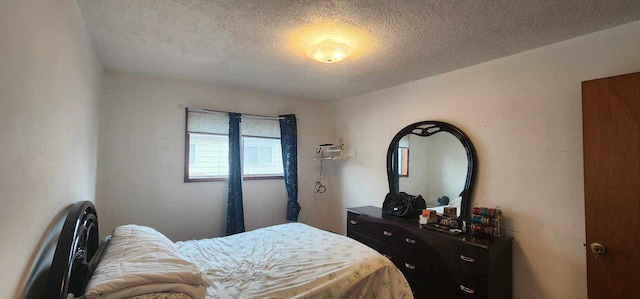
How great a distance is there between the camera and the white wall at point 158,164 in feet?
9.23

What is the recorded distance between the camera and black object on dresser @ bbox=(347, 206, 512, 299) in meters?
2.00

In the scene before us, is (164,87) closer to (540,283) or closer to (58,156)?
(58,156)

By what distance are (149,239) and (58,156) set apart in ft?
2.03

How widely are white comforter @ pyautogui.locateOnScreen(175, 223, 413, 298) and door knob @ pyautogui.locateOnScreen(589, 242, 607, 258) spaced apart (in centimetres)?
115

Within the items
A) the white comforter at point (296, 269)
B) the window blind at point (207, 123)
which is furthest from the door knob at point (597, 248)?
the window blind at point (207, 123)

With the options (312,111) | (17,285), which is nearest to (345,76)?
(312,111)

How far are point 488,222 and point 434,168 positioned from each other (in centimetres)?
77

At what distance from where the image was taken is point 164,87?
307cm

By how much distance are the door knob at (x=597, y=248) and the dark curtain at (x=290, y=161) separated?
2.92 meters

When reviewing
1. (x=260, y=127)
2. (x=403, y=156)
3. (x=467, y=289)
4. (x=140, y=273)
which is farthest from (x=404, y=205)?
(x=140, y=273)

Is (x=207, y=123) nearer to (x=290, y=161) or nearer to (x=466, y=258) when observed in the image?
(x=290, y=161)

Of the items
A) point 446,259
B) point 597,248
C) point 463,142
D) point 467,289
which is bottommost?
point 467,289

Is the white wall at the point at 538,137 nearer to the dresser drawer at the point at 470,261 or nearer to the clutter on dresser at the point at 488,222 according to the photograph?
the clutter on dresser at the point at 488,222

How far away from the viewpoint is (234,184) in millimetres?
3355
